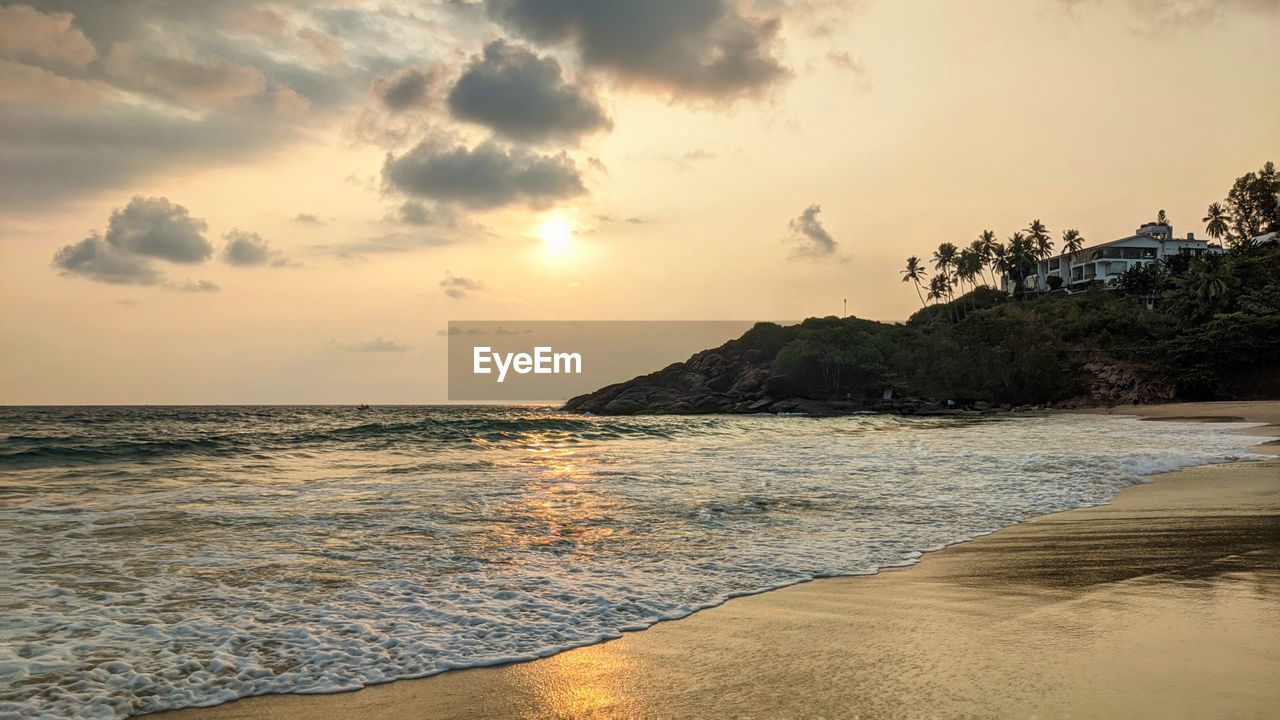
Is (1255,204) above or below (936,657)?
above

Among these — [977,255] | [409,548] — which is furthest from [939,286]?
[409,548]

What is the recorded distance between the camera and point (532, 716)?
434 cm

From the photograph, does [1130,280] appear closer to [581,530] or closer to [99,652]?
[581,530]

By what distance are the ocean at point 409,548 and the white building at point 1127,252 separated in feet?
327

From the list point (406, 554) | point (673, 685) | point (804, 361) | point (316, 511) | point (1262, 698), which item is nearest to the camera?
point (1262, 698)

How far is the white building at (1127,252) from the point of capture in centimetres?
10438

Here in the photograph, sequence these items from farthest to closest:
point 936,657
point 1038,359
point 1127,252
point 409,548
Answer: point 1127,252
point 1038,359
point 409,548
point 936,657

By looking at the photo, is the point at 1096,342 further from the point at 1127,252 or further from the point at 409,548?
the point at 409,548

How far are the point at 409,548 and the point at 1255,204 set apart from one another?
118451 mm

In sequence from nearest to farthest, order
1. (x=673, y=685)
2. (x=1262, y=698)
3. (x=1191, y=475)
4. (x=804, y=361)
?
(x=1262, y=698) → (x=673, y=685) → (x=1191, y=475) → (x=804, y=361)

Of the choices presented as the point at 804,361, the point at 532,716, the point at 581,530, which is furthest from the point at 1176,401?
the point at 532,716

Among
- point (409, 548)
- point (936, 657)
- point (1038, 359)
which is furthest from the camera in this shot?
point (1038, 359)

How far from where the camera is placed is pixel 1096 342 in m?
81.2

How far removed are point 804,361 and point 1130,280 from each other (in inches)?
1701
